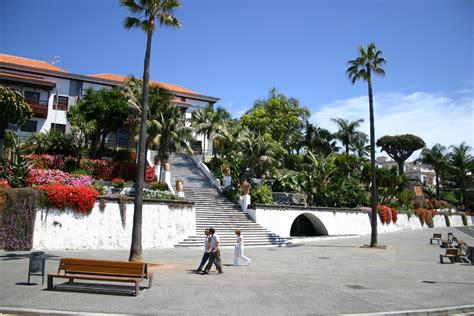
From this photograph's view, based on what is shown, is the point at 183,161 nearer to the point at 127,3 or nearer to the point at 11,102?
the point at 11,102

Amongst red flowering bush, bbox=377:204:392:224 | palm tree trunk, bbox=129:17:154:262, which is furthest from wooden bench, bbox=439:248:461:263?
red flowering bush, bbox=377:204:392:224

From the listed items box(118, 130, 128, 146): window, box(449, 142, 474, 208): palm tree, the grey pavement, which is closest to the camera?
the grey pavement

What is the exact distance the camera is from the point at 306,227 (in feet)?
109

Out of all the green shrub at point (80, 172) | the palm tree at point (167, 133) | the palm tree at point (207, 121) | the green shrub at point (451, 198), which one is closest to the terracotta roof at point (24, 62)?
the palm tree at point (207, 121)

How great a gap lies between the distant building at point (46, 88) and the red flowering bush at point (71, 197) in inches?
730

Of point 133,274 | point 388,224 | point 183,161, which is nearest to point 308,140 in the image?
point 388,224

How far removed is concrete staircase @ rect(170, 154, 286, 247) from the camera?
23844 mm

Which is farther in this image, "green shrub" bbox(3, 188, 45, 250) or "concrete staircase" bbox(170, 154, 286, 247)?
"concrete staircase" bbox(170, 154, 286, 247)

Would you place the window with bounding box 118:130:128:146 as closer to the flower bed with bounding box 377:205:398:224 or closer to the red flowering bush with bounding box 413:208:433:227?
the flower bed with bounding box 377:205:398:224

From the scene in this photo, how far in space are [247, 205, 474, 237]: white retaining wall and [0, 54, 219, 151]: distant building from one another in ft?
52.9

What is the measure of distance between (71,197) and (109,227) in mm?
2499

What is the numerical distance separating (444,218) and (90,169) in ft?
154

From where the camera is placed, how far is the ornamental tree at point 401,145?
238 ft

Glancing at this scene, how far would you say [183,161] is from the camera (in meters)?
37.1
